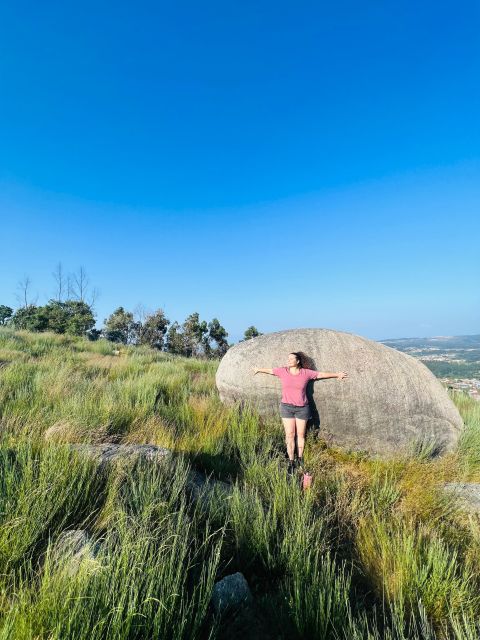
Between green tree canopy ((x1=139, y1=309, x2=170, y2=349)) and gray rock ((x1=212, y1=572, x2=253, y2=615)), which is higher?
green tree canopy ((x1=139, y1=309, x2=170, y2=349))

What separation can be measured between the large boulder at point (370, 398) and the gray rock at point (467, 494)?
1.16 meters

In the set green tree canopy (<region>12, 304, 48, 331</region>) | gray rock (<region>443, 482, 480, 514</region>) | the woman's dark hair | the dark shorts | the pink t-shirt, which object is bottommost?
gray rock (<region>443, 482, 480, 514</region>)

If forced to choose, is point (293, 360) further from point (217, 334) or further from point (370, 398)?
point (217, 334)

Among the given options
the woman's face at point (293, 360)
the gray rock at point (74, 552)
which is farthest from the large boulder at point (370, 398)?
the gray rock at point (74, 552)

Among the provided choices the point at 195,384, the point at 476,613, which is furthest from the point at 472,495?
the point at 195,384

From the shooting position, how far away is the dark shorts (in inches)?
205

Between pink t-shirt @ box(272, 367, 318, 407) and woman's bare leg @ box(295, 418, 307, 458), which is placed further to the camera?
pink t-shirt @ box(272, 367, 318, 407)

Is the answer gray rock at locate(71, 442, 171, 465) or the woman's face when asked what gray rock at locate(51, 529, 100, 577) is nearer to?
gray rock at locate(71, 442, 171, 465)

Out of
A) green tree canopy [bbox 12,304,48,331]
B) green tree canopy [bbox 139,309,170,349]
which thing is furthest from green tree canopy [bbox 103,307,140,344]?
green tree canopy [bbox 12,304,48,331]

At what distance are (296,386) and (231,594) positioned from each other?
3498mm

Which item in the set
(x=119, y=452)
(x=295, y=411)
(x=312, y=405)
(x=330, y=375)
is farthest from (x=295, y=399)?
(x=119, y=452)

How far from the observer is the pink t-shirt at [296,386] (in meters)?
5.27

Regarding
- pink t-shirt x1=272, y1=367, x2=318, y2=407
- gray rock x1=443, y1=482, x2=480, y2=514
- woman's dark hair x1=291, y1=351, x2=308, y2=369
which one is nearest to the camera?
gray rock x1=443, y1=482, x2=480, y2=514

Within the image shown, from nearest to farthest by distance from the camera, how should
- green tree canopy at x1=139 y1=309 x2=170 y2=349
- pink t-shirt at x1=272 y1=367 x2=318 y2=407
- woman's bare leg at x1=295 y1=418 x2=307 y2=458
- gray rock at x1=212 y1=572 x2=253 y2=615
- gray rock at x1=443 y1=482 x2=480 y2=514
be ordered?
1. gray rock at x1=212 y1=572 x2=253 y2=615
2. gray rock at x1=443 y1=482 x2=480 y2=514
3. woman's bare leg at x1=295 y1=418 x2=307 y2=458
4. pink t-shirt at x1=272 y1=367 x2=318 y2=407
5. green tree canopy at x1=139 y1=309 x2=170 y2=349
